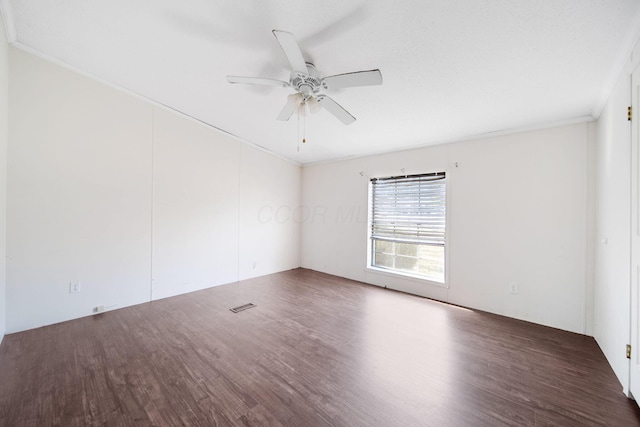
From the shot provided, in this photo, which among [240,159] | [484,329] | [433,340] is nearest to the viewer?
[433,340]

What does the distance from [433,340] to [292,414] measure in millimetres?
1640

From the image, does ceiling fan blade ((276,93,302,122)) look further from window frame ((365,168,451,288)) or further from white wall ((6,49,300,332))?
window frame ((365,168,451,288))

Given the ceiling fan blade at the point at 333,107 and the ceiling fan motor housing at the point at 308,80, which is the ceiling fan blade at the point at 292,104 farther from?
the ceiling fan blade at the point at 333,107

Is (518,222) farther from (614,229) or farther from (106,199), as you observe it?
(106,199)

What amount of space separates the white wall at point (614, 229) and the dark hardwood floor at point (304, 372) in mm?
274

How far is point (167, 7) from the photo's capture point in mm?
1706

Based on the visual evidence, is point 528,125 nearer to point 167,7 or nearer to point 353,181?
point 353,181

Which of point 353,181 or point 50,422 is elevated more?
point 353,181

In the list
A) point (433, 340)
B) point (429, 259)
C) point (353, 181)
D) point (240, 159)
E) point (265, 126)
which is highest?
point (265, 126)

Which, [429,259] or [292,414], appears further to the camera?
[429,259]

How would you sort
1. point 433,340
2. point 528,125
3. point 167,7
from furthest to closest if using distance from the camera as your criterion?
point 528,125 < point 433,340 < point 167,7

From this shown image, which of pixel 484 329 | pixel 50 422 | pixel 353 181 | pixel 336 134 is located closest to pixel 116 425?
pixel 50 422

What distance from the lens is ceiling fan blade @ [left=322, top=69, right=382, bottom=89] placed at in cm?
168

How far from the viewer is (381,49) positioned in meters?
1.85
